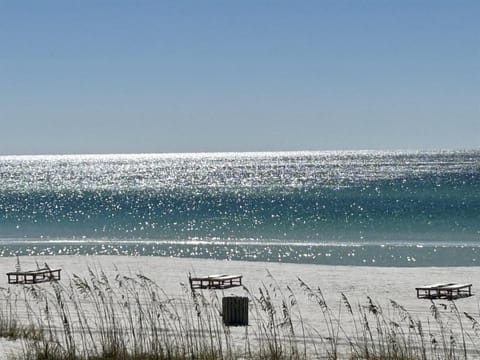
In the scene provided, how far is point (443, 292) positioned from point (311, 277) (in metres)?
5.66

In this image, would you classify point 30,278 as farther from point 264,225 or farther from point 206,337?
point 264,225

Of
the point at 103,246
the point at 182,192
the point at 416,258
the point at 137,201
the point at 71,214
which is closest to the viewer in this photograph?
the point at 416,258

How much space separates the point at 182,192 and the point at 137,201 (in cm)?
1851

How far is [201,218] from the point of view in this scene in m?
68.0

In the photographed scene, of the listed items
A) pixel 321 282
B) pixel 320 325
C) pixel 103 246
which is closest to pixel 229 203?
pixel 103 246

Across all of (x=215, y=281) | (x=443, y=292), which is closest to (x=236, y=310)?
(x=215, y=281)

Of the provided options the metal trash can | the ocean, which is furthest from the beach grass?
the ocean

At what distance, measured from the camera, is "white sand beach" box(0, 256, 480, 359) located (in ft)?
67.8

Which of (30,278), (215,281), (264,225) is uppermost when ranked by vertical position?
(30,278)

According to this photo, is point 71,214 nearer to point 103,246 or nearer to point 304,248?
point 103,246

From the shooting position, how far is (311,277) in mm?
27266

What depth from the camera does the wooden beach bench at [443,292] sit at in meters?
21.3

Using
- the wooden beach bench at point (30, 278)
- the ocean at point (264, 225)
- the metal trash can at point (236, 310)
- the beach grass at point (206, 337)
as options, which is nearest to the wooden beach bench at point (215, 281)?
the wooden beach bench at point (30, 278)

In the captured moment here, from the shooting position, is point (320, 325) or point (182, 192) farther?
point (182, 192)
